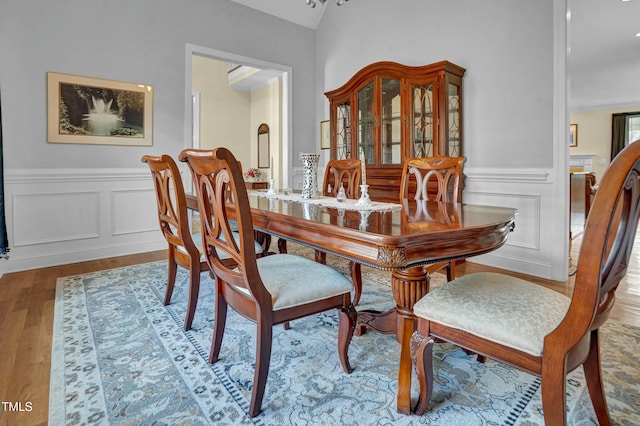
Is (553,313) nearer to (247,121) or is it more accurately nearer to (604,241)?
(604,241)

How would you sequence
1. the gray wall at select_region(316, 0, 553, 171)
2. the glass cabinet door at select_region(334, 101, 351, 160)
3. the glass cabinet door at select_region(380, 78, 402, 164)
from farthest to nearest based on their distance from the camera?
the glass cabinet door at select_region(334, 101, 351, 160) → the glass cabinet door at select_region(380, 78, 402, 164) → the gray wall at select_region(316, 0, 553, 171)

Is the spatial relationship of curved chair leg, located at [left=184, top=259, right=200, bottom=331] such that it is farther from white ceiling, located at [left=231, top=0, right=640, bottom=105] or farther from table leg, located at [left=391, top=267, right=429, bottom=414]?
white ceiling, located at [left=231, top=0, right=640, bottom=105]

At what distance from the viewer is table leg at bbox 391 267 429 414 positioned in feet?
4.24

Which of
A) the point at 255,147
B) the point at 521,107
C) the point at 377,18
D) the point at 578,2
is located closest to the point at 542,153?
the point at 521,107

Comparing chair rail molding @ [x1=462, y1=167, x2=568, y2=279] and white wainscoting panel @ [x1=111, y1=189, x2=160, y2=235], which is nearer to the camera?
chair rail molding @ [x1=462, y1=167, x2=568, y2=279]

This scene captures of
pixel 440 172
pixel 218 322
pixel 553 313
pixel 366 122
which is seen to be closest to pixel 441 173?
pixel 440 172

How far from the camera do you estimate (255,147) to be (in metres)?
7.48

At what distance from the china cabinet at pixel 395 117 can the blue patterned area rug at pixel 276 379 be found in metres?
1.95

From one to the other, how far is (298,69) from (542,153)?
10.9ft

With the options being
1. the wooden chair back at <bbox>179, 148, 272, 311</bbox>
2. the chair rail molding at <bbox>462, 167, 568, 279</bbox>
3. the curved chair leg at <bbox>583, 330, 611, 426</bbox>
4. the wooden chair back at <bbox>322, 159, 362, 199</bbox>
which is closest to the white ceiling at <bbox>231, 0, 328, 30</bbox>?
the wooden chair back at <bbox>322, 159, 362, 199</bbox>

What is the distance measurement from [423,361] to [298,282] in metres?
0.53

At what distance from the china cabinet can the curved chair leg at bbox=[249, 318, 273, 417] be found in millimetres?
2519

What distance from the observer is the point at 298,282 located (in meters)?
1.43

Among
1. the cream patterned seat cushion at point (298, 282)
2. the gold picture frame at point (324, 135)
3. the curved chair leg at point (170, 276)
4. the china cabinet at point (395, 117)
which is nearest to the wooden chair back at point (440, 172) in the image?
the cream patterned seat cushion at point (298, 282)
